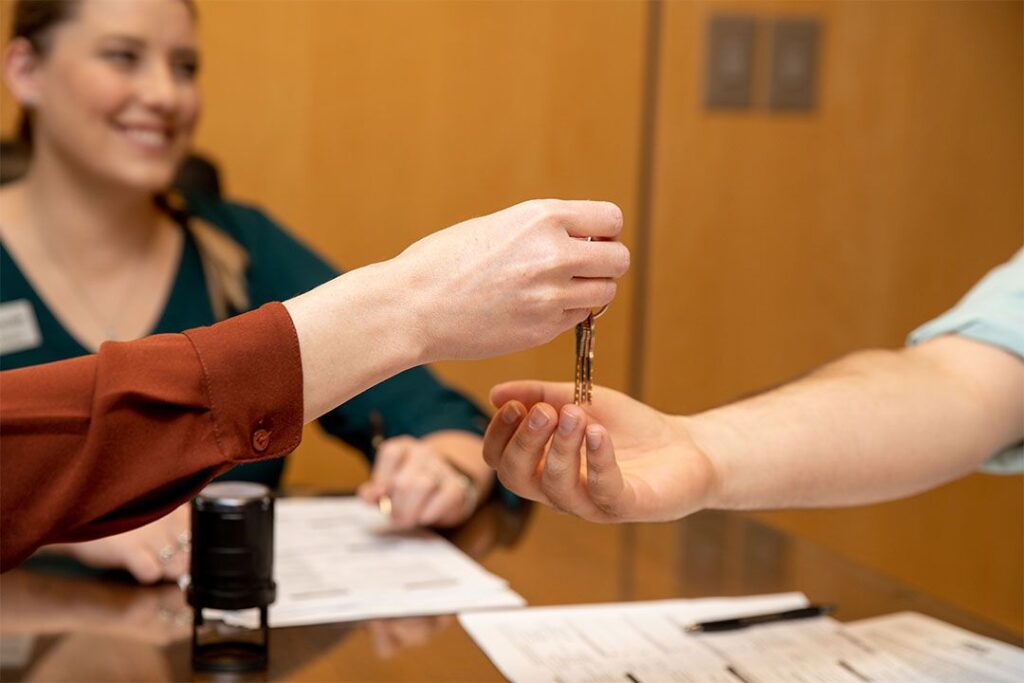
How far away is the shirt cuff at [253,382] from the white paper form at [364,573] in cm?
34

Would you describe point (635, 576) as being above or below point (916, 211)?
below

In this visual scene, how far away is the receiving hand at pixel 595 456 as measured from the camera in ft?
3.12

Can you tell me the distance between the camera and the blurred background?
2959mm

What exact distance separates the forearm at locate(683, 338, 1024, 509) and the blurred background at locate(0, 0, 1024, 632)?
1.73 m

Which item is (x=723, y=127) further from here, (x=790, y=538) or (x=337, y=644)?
(x=337, y=644)

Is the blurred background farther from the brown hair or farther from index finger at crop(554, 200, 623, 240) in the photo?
index finger at crop(554, 200, 623, 240)

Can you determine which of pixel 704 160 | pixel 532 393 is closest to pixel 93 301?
pixel 532 393

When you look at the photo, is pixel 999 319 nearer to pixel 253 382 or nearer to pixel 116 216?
pixel 253 382

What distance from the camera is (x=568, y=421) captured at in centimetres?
93

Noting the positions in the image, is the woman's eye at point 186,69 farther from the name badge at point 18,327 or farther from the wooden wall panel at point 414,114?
the wooden wall panel at point 414,114

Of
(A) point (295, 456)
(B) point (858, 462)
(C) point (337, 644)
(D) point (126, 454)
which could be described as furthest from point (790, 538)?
(A) point (295, 456)

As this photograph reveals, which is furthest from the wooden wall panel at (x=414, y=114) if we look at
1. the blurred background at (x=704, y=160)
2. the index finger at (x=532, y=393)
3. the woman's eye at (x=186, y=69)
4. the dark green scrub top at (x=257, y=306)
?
the index finger at (x=532, y=393)

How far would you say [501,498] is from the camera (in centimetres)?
176

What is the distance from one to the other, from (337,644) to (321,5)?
2.09 metres
